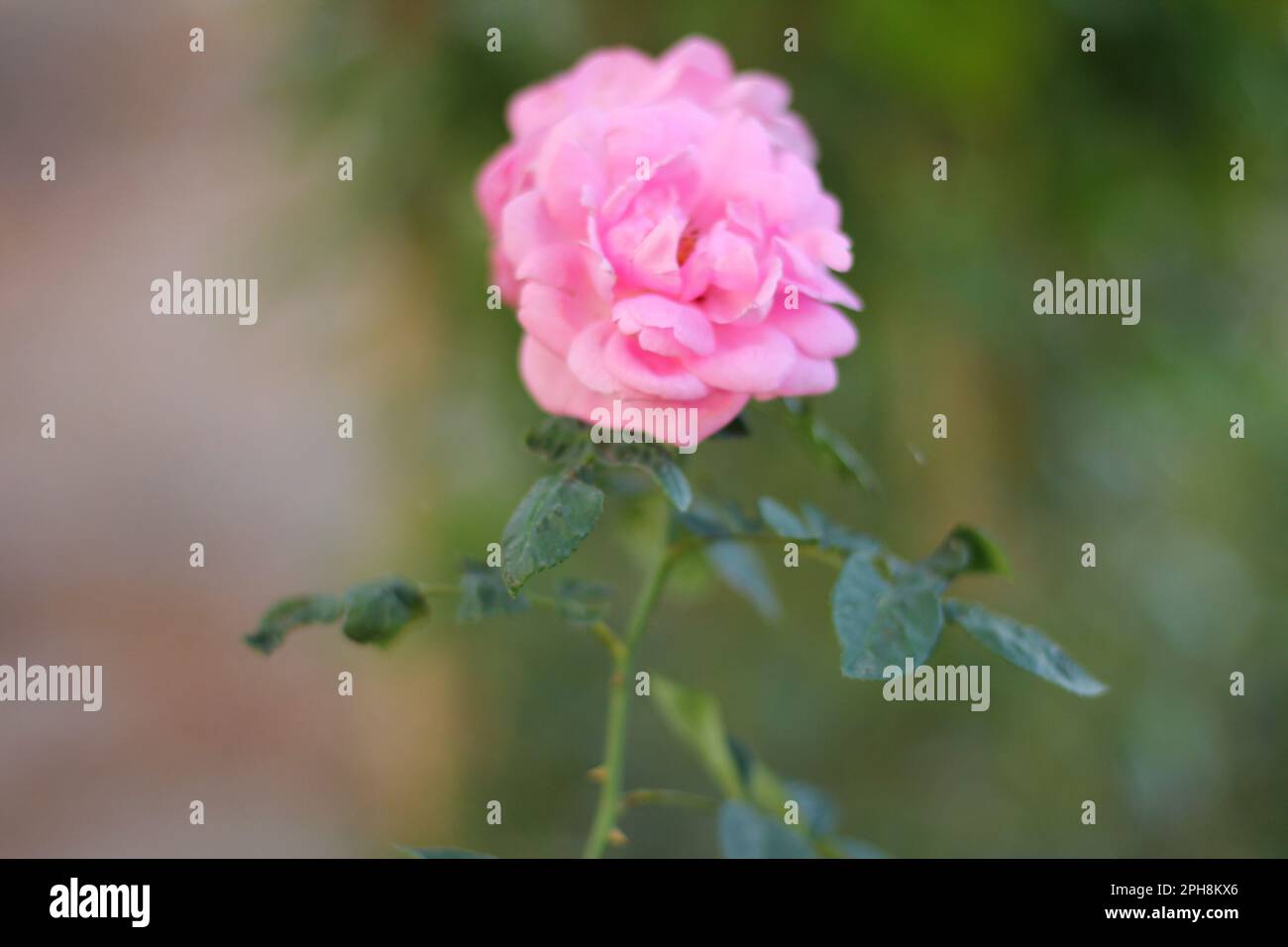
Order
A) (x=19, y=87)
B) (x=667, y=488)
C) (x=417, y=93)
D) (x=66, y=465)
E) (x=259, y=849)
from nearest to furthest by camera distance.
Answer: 1. (x=667, y=488)
2. (x=417, y=93)
3. (x=259, y=849)
4. (x=66, y=465)
5. (x=19, y=87)

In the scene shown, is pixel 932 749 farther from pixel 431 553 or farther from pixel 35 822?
pixel 35 822

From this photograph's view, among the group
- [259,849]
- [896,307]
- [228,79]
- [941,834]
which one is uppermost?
[228,79]

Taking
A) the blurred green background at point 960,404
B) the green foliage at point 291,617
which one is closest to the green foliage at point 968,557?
the green foliage at point 291,617

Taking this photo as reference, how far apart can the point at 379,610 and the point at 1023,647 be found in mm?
258

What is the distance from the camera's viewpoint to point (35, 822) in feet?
7.34

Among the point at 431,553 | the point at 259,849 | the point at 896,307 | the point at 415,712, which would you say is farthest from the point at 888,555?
the point at 259,849

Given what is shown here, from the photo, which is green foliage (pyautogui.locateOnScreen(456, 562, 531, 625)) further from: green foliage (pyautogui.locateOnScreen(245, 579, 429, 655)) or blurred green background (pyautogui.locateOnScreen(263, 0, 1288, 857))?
blurred green background (pyautogui.locateOnScreen(263, 0, 1288, 857))

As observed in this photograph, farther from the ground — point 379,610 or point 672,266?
point 672,266

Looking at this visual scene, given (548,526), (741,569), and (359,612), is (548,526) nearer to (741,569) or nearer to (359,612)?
(359,612)

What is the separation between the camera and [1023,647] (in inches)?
17.8

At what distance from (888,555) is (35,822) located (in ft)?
7.32

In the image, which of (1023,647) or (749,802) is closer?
(1023,647)

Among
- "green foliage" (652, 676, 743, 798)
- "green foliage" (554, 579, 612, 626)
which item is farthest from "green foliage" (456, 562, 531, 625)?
"green foliage" (652, 676, 743, 798)

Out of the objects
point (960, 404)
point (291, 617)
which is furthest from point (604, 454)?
point (960, 404)
